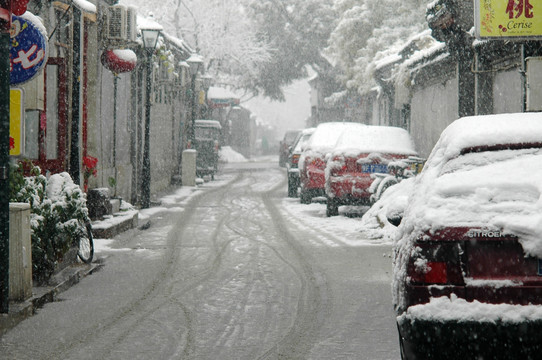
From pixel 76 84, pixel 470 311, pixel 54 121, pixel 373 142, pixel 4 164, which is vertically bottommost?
pixel 470 311

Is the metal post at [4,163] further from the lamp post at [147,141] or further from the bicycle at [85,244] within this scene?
the lamp post at [147,141]

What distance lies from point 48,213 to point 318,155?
8178 millimetres

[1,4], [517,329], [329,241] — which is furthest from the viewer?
[329,241]

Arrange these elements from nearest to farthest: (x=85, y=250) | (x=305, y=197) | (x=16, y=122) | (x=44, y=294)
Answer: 1. (x=16, y=122)
2. (x=44, y=294)
3. (x=85, y=250)
4. (x=305, y=197)

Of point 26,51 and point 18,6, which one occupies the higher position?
point 18,6

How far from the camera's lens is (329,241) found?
39.1 feet

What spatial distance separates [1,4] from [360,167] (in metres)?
8.89

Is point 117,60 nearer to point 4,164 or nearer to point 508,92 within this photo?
point 508,92

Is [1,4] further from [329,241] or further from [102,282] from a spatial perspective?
[329,241]

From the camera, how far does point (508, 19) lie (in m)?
10.3

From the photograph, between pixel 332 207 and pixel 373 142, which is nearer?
pixel 373 142

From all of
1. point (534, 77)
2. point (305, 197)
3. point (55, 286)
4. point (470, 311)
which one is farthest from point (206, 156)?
point (470, 311)

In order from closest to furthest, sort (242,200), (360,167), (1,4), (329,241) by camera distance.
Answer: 1. (1,4)
2. (329,241)
3. (360,167)
4. (242,200)

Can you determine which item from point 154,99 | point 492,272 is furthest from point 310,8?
point 492,272
